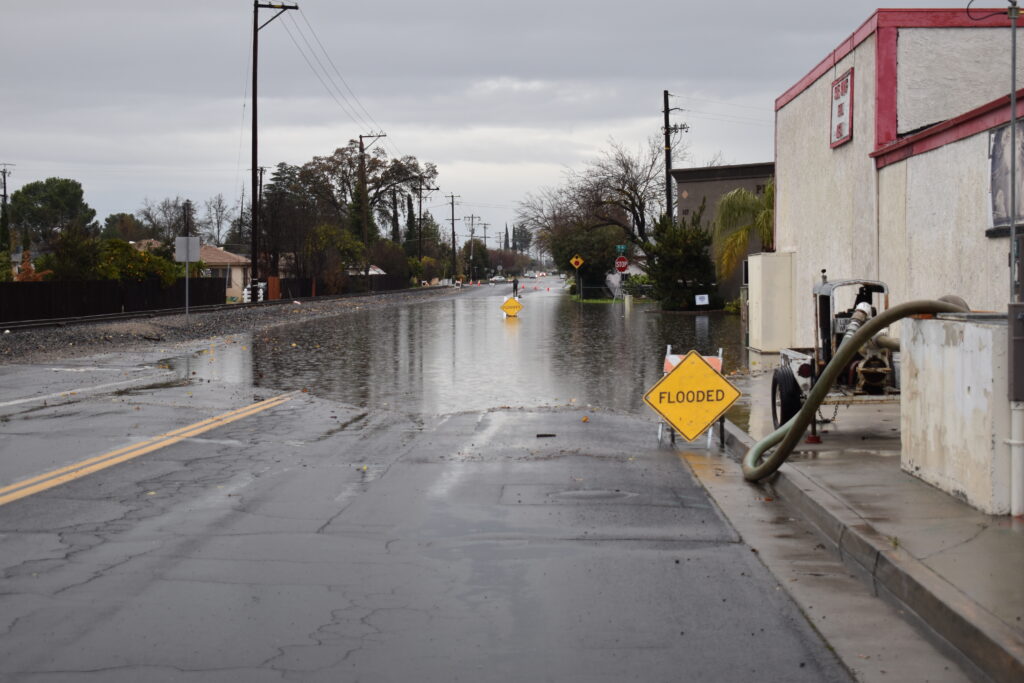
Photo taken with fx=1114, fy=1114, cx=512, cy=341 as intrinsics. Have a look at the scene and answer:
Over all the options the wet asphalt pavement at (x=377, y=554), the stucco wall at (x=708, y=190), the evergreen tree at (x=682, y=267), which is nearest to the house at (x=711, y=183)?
the stucco wall at (x=708, y=190)

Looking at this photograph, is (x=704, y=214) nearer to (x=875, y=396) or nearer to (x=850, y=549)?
(x=875, y=396)

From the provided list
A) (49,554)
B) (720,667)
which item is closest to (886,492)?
(720,667)

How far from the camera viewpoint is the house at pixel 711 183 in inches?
2227

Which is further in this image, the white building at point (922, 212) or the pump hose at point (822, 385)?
the pump hose at point (822, 385)

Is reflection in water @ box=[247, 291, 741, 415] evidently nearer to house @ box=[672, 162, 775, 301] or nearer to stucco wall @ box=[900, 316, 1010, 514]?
stucco wall @ box=[900, 316, 1010, 514]

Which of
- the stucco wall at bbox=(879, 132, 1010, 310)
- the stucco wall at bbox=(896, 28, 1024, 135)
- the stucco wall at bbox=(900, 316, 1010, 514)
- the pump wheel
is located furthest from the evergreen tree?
the stucco wall at bbox=(900, 316, 1010, 514)

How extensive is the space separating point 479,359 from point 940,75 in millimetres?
10842

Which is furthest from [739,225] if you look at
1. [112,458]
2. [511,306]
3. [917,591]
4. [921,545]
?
[917,591]

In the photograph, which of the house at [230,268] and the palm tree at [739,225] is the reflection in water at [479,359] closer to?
the palm tree at [739,225]

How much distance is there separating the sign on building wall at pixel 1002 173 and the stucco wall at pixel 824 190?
474cm

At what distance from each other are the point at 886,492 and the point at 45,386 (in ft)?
45.2

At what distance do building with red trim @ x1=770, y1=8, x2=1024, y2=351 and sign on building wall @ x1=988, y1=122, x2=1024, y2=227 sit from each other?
0.9 inches

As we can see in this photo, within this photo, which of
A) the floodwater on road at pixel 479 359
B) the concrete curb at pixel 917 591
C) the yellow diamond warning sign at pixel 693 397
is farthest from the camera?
the floodwater on road at pixel 479 359

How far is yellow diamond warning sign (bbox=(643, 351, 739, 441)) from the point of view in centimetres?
1182
